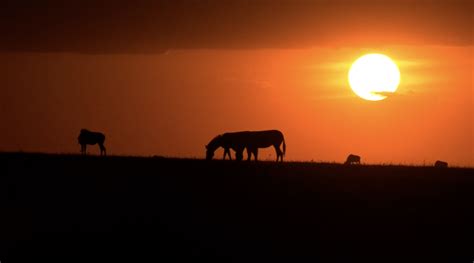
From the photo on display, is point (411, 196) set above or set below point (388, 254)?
above

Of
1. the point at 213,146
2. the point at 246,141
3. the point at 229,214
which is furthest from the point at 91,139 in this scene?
the point at 229,214

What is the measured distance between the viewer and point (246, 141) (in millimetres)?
35531

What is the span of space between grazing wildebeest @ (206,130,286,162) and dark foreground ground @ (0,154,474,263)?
29.0 feet

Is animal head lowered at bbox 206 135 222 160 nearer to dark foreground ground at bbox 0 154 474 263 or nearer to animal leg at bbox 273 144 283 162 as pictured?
animal leg at bbox 273 144 283 162

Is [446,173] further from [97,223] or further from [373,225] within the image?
[97,223]

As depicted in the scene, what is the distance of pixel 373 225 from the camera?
64.7 ft

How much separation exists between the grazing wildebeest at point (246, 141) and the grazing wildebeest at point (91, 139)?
6.76 m

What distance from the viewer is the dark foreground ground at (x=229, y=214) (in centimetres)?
1788

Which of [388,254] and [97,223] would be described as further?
[97,223]

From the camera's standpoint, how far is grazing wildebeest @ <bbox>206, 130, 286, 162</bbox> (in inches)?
1391

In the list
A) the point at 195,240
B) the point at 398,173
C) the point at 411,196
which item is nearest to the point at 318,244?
the point at 195,240

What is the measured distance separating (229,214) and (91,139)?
848 inches

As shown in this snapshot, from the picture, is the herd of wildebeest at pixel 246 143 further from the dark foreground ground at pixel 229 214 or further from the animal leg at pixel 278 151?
the dark foreground ground at pixel 229 214

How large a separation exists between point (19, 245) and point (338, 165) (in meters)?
13.6
